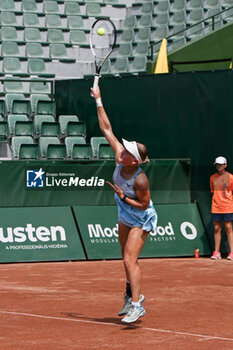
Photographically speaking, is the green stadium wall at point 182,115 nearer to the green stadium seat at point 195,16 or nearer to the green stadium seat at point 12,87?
the green stadium seat at point 12,87

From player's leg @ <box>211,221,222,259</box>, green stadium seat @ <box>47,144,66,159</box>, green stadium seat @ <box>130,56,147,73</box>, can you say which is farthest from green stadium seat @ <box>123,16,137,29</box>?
player's leg @ <box>211,221,222,259</box>

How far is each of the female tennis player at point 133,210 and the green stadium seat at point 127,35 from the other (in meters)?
15.6

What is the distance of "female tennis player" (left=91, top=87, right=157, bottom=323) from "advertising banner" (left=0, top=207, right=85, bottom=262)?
6.30 m

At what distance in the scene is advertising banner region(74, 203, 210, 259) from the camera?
14102 millimetres

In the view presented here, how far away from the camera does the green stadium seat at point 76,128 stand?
16.7m

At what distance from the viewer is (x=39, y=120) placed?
1709 centimetres

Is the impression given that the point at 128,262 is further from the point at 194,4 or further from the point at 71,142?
the point at 194,4

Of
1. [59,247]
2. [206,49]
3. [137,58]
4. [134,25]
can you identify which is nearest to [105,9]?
[134,25]

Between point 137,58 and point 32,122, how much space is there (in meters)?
A: 5.94

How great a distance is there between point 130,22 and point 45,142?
804 cm

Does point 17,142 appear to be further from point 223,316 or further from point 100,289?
point 223,316

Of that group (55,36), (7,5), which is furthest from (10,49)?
(7,5)

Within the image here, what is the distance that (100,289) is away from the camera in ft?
33.1

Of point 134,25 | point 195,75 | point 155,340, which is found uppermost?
point 134,25
